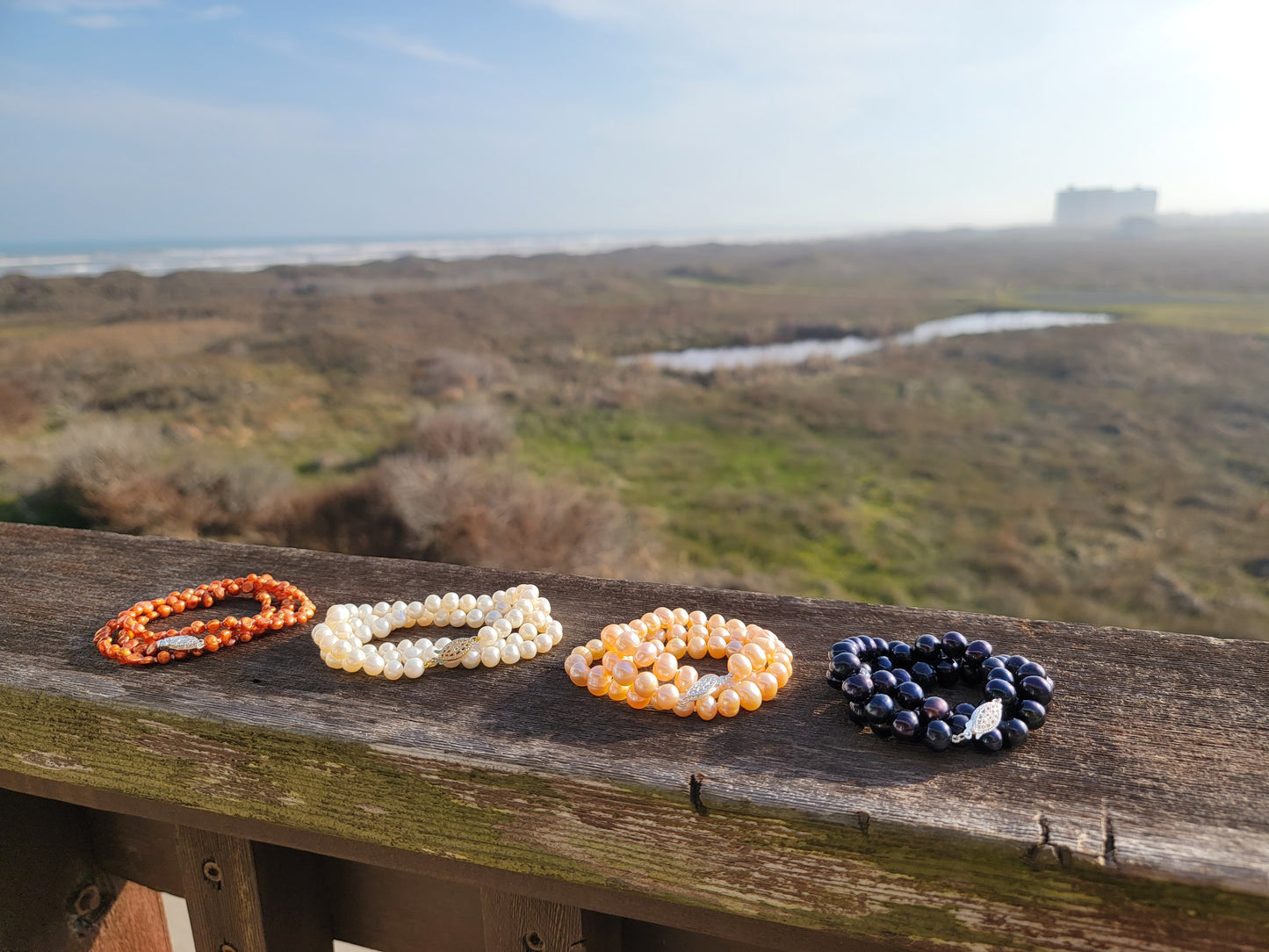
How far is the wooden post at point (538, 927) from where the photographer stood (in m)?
0.91

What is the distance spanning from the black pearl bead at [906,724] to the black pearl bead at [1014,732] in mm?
97

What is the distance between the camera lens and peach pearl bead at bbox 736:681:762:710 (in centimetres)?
98

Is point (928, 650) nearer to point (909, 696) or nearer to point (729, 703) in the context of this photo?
point (909, 696)

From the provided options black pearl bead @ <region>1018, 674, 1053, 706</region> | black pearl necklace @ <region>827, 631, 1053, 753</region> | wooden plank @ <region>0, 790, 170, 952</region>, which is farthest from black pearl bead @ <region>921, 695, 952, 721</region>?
wooden plank @ <region>0, 790, 170, 952</region>

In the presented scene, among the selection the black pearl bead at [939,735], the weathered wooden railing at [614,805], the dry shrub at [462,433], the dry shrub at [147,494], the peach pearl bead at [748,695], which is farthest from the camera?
the dry shrub at [462,433]

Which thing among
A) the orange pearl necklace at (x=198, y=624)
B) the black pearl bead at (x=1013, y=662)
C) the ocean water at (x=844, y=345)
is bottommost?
the ocean water at (x=844, y=345)

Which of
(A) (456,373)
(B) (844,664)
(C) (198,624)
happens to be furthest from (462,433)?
(B) (844,664)

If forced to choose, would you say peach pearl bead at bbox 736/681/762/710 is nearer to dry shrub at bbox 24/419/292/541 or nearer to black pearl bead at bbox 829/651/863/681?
black pearl bead at bbox 829/651/863/681

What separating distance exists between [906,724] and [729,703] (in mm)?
211

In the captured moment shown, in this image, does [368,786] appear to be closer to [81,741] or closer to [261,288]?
[81,741]

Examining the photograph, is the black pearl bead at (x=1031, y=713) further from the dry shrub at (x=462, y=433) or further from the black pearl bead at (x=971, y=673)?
the dry shrub at (x=462, y=433)

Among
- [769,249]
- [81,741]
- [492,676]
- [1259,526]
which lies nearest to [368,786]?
[492,676]

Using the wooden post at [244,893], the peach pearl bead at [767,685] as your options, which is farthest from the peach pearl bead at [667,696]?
the wooden post at [244,893]

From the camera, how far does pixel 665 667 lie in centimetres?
103
